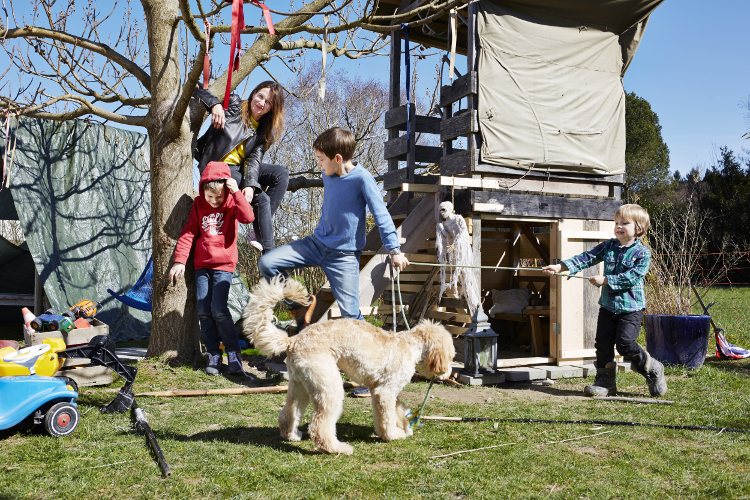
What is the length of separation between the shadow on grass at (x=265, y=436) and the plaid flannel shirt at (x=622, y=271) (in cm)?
259

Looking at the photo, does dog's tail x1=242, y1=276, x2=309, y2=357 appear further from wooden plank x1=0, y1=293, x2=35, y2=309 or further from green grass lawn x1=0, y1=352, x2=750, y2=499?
wooden plank x1=0, y1=293, x2=35, y2=309

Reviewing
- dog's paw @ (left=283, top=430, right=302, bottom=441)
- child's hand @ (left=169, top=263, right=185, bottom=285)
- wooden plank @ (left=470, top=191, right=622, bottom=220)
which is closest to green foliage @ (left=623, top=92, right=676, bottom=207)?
wooden plank @ (left=470, top=191, right=622, bottom=220)

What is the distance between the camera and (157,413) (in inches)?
160

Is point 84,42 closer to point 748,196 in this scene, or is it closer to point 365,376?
point 365,376

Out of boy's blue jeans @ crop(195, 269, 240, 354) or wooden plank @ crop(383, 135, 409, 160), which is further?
wooden plank @ crop(383, 135, 409, 160)

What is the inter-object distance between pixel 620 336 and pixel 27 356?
4796mm

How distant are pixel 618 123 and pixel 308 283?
683 centimetres

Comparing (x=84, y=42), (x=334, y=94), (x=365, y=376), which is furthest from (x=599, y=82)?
(x=334, y=94)

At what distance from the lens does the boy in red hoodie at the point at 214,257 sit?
210 inches

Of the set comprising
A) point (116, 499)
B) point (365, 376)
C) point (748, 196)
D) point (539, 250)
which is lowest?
point (116, 499)

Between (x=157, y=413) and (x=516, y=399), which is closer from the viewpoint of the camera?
(x=157, y=413)

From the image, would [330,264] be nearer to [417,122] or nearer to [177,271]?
[177,271]

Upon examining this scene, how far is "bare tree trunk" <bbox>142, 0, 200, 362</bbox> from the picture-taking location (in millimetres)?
5648

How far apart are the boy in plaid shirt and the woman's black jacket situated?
3098mm
